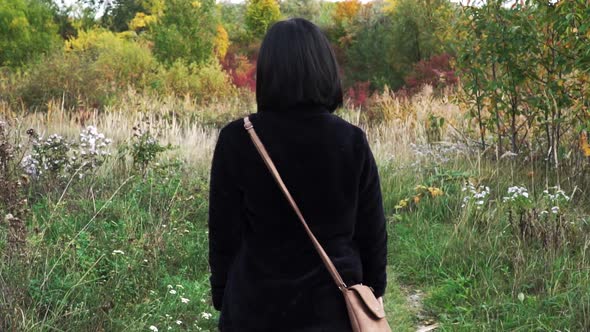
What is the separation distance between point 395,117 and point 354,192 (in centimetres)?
1020

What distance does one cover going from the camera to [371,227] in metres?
2.10

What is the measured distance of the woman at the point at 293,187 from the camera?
1.92 meters

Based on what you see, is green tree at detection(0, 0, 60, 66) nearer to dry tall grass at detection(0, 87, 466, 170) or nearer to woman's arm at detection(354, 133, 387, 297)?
dry tall grass at detection(0, 87, 466, 170)

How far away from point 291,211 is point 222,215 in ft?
0.73

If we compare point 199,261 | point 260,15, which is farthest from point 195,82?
point 260,15

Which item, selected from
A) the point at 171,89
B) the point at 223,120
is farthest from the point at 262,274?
the point at 171,89

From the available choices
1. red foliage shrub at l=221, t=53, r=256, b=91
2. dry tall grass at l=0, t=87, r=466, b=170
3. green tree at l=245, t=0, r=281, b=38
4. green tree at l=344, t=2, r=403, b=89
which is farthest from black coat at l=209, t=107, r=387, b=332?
green tree at l=245, t=0, r=281, b=38

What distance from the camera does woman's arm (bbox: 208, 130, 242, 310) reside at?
2002 mm

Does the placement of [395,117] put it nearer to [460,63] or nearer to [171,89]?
[460,63]

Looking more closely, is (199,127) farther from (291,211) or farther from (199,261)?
(291,211)

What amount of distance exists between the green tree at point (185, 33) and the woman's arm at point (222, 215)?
56.2 feet

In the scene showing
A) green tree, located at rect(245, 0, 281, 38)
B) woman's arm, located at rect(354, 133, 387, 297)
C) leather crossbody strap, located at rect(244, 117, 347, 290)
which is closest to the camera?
leather crossbody strap, located at rect(244, 117, 347, 290)

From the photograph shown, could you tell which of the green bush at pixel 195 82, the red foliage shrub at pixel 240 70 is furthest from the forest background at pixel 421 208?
the red foliage shrub at pixel 240 70

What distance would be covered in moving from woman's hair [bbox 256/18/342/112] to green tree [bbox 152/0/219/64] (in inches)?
678
